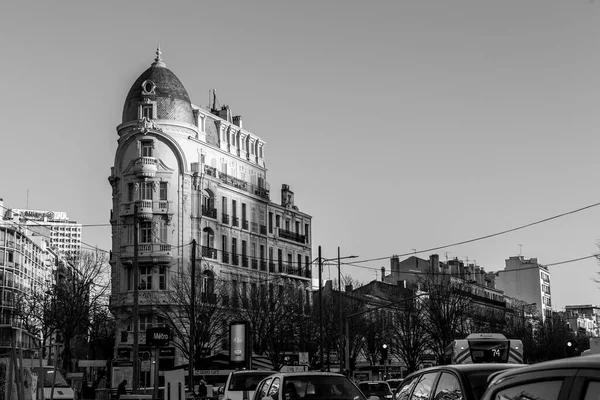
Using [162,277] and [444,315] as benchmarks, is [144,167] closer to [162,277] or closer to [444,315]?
[162,277]

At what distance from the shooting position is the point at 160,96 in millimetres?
69688

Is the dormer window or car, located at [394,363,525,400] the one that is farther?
the dormer window

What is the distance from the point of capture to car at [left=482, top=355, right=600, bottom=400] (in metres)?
3.53

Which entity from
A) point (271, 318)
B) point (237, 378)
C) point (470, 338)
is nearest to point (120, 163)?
point (271, 318)

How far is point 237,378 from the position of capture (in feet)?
69.3

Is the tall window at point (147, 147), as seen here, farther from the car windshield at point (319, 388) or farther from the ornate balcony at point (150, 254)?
the car windshield at point (319, 388)

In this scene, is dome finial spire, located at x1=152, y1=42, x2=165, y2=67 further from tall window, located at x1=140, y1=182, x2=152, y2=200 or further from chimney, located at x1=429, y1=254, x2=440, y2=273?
chimney, located at x1=429, y1=254, x2=440, y2=273

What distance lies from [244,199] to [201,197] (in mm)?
6831

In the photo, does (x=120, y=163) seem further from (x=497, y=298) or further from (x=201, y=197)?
(x=497, y=298)

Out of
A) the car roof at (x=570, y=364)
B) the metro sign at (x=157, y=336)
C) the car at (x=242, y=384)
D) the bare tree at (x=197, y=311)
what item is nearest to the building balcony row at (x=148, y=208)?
the bare tree at (x=197, y=311)

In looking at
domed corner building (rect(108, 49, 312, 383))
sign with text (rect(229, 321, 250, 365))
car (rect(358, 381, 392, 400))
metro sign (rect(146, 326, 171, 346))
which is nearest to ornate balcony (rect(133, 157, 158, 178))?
domed corner building (rect(108, 49, 312, 383))

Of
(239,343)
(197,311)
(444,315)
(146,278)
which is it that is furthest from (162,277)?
(239,343)

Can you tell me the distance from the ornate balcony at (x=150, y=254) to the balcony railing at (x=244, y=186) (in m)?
8.83

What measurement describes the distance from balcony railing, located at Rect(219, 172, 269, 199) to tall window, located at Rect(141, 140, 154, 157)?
23.8 feet
